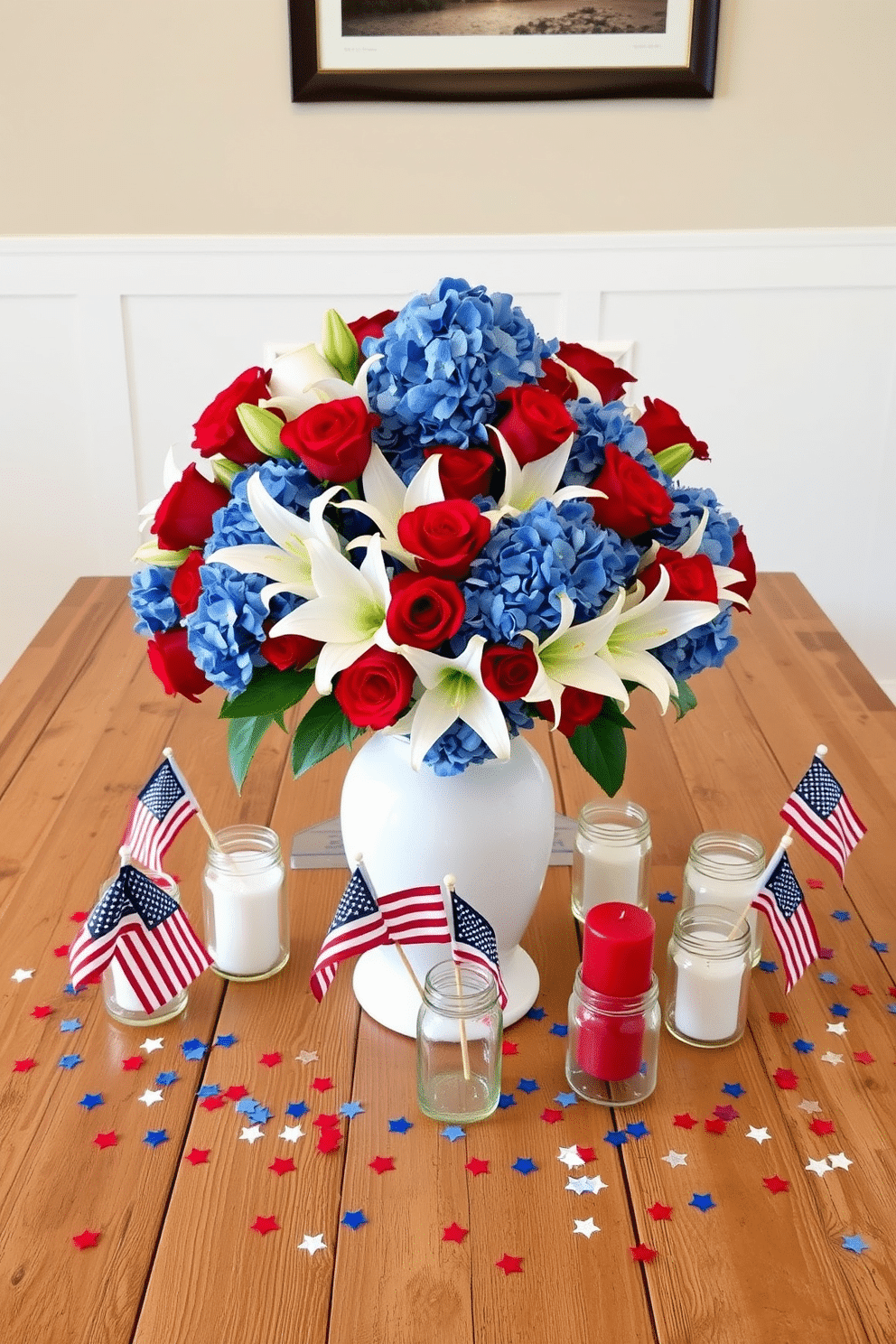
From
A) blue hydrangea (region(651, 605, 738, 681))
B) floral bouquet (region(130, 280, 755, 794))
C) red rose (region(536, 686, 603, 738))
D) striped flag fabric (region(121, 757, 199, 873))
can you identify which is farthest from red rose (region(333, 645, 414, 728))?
striped flag fabric (region(121, 757, 199, 873))

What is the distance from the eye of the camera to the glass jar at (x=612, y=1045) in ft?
3.04

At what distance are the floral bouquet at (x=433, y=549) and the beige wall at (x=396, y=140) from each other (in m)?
1.97

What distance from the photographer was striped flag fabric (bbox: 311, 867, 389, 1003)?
3.04 ft

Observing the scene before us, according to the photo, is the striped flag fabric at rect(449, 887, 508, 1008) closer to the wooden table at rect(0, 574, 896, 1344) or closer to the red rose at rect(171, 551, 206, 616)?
the wooden table at rect(0, 574, 896, 1344)

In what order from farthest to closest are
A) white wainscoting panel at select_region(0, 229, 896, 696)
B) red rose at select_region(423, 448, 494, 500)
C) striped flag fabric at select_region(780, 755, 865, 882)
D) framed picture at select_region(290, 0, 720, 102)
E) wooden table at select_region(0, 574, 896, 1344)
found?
white wainscoting panel at select_region(0, 229, 896, 696)
framed picture at select_region(290, 0, 720, 102)
striped flag fabric at select_region(780, 755, 865, 882)
red rose at select_region(423, 448, 494, 500)
wooden table at select_region(0, 574, 896, 1344)

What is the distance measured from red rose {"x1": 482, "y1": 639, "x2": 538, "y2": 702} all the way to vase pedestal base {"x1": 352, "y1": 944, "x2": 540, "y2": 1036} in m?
0.28

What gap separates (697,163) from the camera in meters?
2.73

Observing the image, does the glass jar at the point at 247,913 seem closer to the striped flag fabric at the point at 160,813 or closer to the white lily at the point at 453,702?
the striped flag fabric at the point at 160,813

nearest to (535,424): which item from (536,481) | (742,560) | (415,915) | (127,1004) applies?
(536,481)

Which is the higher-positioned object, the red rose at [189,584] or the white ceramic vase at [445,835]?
the red rose at [189,584]

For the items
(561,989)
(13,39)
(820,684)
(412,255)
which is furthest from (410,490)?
(13,39)

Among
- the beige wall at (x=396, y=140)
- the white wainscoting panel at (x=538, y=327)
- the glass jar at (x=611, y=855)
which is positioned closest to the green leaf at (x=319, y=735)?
the glass jar at (x=611, y=855)

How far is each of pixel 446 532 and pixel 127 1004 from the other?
51 centimetres

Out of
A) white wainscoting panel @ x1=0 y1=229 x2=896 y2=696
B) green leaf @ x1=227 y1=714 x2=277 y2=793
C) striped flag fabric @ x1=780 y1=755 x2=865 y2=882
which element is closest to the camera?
green leaf @ x1=227 y1=714 x2=277 y2=793
